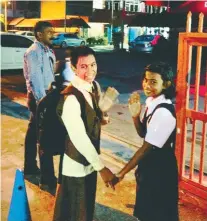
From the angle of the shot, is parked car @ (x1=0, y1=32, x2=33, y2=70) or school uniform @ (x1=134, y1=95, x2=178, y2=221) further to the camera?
parked car @ (x1=0, y1=32, x2=33, y2=70)

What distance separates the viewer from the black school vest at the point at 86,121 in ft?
8.09

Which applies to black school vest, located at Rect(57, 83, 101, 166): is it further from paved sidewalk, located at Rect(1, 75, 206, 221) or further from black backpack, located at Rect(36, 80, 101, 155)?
paved sidewalk, located at Rect(1, 75, 206, 221)

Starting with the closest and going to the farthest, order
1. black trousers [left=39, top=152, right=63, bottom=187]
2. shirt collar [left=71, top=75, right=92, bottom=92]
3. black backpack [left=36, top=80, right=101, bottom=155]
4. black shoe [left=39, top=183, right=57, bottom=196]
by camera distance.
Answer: shirt collar [left=71, top=75, right=92, bottom=92] → black backpack [left=36, top=80, right=101, bottom=155] → black trousers [left=39, top=152, right=63, bottom=187] → black shoe [left=39, top=183, right=57, bottom=196]

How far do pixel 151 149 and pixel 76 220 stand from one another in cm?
75

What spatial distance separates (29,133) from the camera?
4.73 meters

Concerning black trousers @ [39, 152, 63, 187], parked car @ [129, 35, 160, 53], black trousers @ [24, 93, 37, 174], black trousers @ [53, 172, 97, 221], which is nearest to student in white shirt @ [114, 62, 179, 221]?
black trousers @ [53, 172, 97, 221]

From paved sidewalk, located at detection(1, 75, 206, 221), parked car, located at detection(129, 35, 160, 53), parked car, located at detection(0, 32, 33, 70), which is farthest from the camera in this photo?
parked car, located at detection(129, 35, 160, 53)

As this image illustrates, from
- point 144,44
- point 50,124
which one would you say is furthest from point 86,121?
point 144,44

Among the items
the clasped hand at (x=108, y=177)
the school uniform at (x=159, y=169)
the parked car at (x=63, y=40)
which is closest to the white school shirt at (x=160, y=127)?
the school uniform at (x=159, y=169)

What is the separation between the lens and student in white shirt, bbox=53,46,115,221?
246 centimetres

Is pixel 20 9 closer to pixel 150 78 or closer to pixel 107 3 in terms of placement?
pixel 107 3

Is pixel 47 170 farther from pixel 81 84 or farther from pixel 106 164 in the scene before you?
pixel 81 84

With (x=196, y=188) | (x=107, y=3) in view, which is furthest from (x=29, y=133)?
(x=107, y=3)

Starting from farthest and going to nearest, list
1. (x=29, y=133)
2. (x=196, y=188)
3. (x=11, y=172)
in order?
(x=11, y=172) → (x=29, y=133) → (x=196, y=188)
